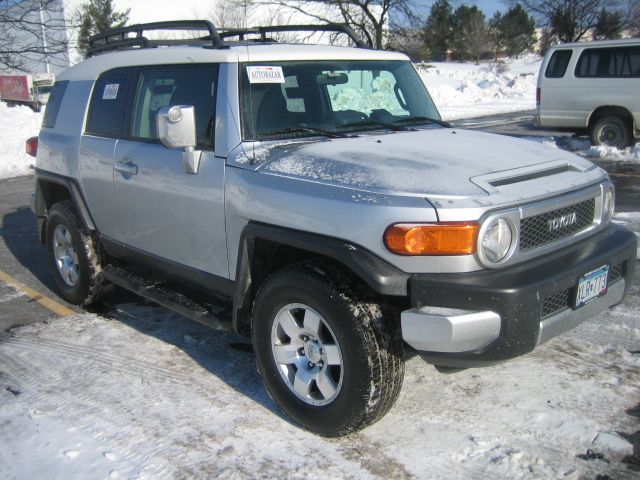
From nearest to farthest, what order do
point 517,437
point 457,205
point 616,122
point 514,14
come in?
1. point 457,205
2. point 517,437
3. point 616,122
4. point 514,14

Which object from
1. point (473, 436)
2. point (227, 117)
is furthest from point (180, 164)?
point (473, 436)

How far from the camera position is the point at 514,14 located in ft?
215

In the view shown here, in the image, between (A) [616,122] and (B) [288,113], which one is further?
(A) [616,122]

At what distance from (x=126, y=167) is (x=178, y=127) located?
3.19 feet

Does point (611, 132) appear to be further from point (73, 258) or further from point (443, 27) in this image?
point (443, 27)

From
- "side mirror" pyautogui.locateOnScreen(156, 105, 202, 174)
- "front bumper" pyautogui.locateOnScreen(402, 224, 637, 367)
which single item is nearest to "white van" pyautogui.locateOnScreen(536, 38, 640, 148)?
"front bumper" pyautogui.locateOnScreen(402, 224, 637, 367)

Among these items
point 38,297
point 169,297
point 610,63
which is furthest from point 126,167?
point 610,63

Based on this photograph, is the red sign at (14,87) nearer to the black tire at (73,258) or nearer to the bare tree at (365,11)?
the bare tree at (365,11)

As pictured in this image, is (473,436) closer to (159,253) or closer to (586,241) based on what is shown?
(586,241)

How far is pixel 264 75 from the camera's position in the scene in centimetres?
381

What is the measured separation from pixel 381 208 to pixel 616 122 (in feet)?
36.2

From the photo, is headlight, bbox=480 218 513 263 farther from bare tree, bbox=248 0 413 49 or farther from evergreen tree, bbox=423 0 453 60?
evergreen tree, bbox=423 0 453 60

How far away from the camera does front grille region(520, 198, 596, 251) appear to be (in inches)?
120

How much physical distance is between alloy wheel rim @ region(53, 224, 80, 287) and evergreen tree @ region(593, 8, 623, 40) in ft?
101
